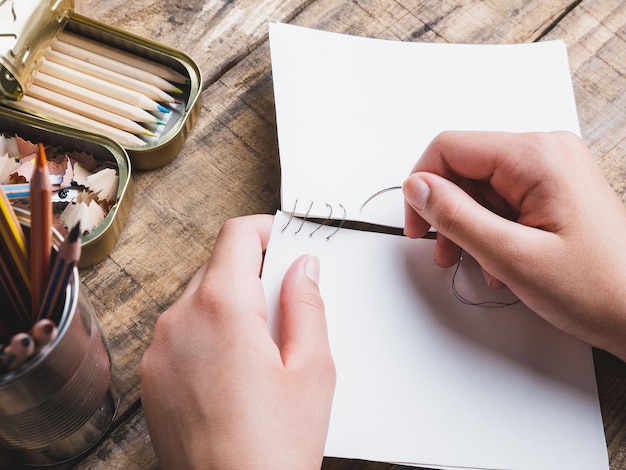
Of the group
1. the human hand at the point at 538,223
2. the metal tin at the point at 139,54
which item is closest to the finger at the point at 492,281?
the human hand at the point at 538,223

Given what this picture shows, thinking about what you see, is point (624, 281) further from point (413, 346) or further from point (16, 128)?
point (16, 128)

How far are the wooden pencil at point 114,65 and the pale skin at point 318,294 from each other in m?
0.21

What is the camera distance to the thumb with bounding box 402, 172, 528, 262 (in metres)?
0.66

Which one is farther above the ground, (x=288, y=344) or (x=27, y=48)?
(x=27, y=48)

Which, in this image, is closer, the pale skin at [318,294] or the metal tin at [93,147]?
the pale skin at [318,294]

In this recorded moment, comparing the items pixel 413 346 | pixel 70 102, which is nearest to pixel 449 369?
pixel 413 346

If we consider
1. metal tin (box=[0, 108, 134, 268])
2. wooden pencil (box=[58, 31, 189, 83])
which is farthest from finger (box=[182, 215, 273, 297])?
wooden pencil (box=[58, 31, 189, 83])

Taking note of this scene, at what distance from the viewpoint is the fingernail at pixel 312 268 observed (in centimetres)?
70

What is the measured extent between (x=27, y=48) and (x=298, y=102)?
0.98 ft

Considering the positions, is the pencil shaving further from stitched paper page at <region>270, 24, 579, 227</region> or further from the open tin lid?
stitched paper page at <region>270, 24, 579, 227</region>

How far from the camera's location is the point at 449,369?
2.30 ft

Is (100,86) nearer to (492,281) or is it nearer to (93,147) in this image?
(93,147)

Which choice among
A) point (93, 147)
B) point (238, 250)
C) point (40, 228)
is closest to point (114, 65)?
point (93, 147)

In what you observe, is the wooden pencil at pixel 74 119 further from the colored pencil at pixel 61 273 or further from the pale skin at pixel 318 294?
the colored pencil at pixel 61 273
